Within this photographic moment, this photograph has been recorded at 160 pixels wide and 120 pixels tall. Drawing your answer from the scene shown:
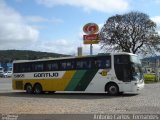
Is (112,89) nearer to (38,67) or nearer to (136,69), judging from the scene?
(136,69)

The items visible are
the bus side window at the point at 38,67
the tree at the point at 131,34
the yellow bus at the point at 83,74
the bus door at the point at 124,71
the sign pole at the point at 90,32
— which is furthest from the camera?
the tree at the point at 131,34

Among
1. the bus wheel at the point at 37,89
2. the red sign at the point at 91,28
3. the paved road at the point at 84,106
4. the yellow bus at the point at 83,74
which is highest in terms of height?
the red sign at the point at 91,28

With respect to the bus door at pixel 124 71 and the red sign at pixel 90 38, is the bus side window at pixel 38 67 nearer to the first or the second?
the red sign at pixel 90 38

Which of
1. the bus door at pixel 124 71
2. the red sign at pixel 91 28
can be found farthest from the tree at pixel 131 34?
the bus door at pixel 124 71

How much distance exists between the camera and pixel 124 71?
26609mm

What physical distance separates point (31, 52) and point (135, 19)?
35.8 m

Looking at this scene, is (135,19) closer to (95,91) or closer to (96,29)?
(96,29)

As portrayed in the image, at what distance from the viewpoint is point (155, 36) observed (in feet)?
232

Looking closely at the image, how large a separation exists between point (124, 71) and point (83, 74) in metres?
3.27

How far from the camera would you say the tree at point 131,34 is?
70.0 metres

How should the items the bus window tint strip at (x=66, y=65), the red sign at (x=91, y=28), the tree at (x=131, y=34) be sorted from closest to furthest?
the bus window tint strip at (x=66, y=65) → the red sign at (x=91, y=28) → the tree at (x=131, y=34)

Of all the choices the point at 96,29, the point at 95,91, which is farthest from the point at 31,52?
the point at 95,91

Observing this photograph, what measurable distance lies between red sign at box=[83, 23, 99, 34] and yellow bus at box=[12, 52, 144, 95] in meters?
6.40

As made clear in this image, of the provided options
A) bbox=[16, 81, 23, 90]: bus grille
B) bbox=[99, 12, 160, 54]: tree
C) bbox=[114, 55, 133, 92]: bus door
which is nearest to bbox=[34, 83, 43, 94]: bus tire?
bbox=[16, 81, 23, 90]: bus grille
